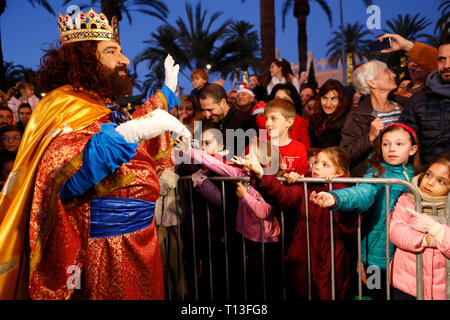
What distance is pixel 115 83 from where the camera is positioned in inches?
84.5

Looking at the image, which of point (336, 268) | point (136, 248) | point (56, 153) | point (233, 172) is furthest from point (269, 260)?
point (56, 153)

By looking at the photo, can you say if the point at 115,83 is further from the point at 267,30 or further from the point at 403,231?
the point at 267,30

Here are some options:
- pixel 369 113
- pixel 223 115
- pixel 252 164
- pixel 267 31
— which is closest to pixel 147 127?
pixel 252 164

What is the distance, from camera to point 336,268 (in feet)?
8.82

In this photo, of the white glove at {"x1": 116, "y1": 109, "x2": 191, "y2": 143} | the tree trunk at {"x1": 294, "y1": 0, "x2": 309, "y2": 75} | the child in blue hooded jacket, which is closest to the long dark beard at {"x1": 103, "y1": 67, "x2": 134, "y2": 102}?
the white glove at {"x1": 116, "y1": 109, "x2": 191, "y2": 143}

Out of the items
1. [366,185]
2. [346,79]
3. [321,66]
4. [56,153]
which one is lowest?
[366,185]

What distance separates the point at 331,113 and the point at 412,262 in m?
2.07

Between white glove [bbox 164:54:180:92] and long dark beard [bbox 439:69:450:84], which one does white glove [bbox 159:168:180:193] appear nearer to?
white glove [bbox 164:54:180:92]

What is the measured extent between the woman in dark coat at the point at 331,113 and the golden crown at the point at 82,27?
2730 millimetres

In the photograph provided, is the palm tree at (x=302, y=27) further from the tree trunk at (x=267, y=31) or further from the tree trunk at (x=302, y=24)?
the tree trunk at (x=267, y=31)

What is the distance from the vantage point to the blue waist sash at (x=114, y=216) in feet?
6.37

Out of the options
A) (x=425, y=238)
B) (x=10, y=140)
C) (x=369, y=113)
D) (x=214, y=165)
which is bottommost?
(x=425, y=238)
